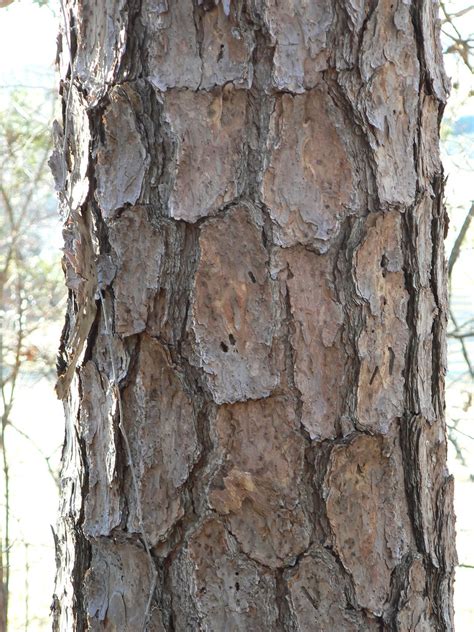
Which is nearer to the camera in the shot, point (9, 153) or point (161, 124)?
point (161, 124)

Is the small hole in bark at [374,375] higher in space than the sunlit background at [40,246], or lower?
lower

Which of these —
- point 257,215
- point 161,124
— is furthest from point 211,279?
point 161,124

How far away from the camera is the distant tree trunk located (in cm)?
91

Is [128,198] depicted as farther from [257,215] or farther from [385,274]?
[385,274]

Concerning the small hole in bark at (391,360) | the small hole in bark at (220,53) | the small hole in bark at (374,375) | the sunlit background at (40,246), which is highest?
the sunlit background at (40,246)

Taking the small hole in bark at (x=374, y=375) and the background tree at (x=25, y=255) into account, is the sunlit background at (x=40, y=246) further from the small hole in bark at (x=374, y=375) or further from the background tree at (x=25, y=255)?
the small hole in bark at (x=374, y=375)

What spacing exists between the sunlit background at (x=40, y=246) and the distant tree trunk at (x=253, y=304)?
1464 mm

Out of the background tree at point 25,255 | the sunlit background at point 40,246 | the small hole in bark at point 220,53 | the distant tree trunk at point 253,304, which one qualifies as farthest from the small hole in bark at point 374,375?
the background tree at point 25,255

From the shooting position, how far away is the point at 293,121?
91cm

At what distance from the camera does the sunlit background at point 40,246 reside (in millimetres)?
2652

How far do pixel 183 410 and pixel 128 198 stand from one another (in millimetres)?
265

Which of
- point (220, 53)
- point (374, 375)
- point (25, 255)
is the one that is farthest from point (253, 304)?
point (25, 255)

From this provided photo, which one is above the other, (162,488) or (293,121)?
(293,121)

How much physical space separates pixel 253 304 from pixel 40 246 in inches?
115
